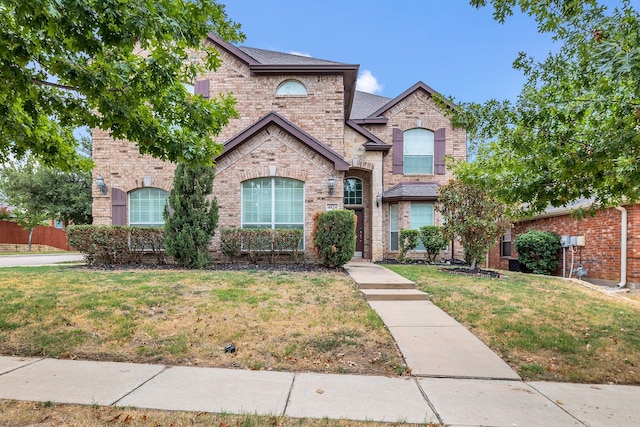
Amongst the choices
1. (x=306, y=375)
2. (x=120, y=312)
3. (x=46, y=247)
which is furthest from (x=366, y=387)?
(x=46, y=247)

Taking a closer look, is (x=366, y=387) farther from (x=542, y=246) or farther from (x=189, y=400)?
(x=542, y=246)

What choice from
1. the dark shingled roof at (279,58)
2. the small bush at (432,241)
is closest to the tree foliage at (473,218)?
the small bush at (432,241)

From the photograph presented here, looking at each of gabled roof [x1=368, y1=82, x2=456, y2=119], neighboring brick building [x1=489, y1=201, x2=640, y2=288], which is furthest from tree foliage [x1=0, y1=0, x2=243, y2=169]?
gabled roof [x1=368, y1=82, x2=456, y2=119]

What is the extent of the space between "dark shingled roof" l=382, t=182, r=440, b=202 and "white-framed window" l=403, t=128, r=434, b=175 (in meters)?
0.60

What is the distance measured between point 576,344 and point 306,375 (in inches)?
139

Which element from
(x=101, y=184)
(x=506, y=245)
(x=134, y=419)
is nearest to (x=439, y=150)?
(x=506, y=245)

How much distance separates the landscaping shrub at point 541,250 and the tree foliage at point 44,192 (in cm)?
2842

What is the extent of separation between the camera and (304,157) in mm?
11164

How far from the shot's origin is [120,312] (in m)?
5.34

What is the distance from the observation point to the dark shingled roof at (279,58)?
512 inches

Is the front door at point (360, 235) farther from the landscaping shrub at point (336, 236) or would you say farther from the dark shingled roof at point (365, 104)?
the landscaping shrub at point (336, 236)

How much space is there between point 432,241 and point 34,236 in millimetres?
31638

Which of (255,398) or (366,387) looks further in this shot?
(366,387)

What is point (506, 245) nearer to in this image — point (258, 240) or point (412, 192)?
point (412, 192)
